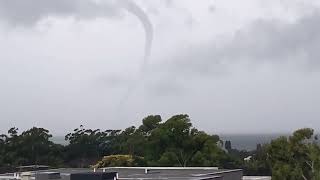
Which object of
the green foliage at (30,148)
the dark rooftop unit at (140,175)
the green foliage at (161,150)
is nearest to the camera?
the dark rooftop unit at (140,175)

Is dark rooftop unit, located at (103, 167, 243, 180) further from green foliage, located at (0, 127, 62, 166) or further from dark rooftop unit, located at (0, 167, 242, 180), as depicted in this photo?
green foliage, located at (0, 127, 62, 166)

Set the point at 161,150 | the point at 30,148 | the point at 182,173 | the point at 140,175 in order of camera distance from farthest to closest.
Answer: the point at 30,148
the point at 161,150
the point at 182,173
the point at 140,175

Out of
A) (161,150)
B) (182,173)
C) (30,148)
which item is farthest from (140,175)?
(30,148)

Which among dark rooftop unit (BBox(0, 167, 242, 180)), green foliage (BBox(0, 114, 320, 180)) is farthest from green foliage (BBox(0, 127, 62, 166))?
dark rooftop unit (BBox(0, 167, 242, 180))

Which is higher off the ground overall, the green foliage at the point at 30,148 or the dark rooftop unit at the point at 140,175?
the green foliage at the point at 30,148

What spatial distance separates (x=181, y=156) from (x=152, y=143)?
305 cm

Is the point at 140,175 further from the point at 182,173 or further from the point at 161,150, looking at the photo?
the point at 161,150

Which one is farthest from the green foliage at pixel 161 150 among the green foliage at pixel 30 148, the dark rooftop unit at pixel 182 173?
the dark rooftop unit at pixel 182 173

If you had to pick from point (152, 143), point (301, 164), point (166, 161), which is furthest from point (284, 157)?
point (152, 143)

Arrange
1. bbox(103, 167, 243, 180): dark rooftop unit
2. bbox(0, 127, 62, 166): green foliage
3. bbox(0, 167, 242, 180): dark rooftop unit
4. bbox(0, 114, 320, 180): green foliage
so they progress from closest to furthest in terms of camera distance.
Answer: bbox(0, 167, 242, 180): dark rooftop unit, bbox(103, 167, 243, 180): dark rooftop unit, bbox(0, 114, 320, 180): green foliage, bbox(0, 127, 62, 166): green foliage

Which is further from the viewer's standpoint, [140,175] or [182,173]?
[182,173]

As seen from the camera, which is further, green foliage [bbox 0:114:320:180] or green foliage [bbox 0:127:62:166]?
green foliage [bbox 0:127:62:166]

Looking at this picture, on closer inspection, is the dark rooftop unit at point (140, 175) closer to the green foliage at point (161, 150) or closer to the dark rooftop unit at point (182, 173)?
the dark rooftop unit at point (182, 173)

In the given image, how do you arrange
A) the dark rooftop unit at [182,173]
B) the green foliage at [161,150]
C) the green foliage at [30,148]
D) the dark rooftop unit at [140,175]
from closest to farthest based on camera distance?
the dark rooftop unit at [140,175] < the dark rooftop unit at [182,173] < the green foliage at [161,150] < the green foliage at [30,148]
